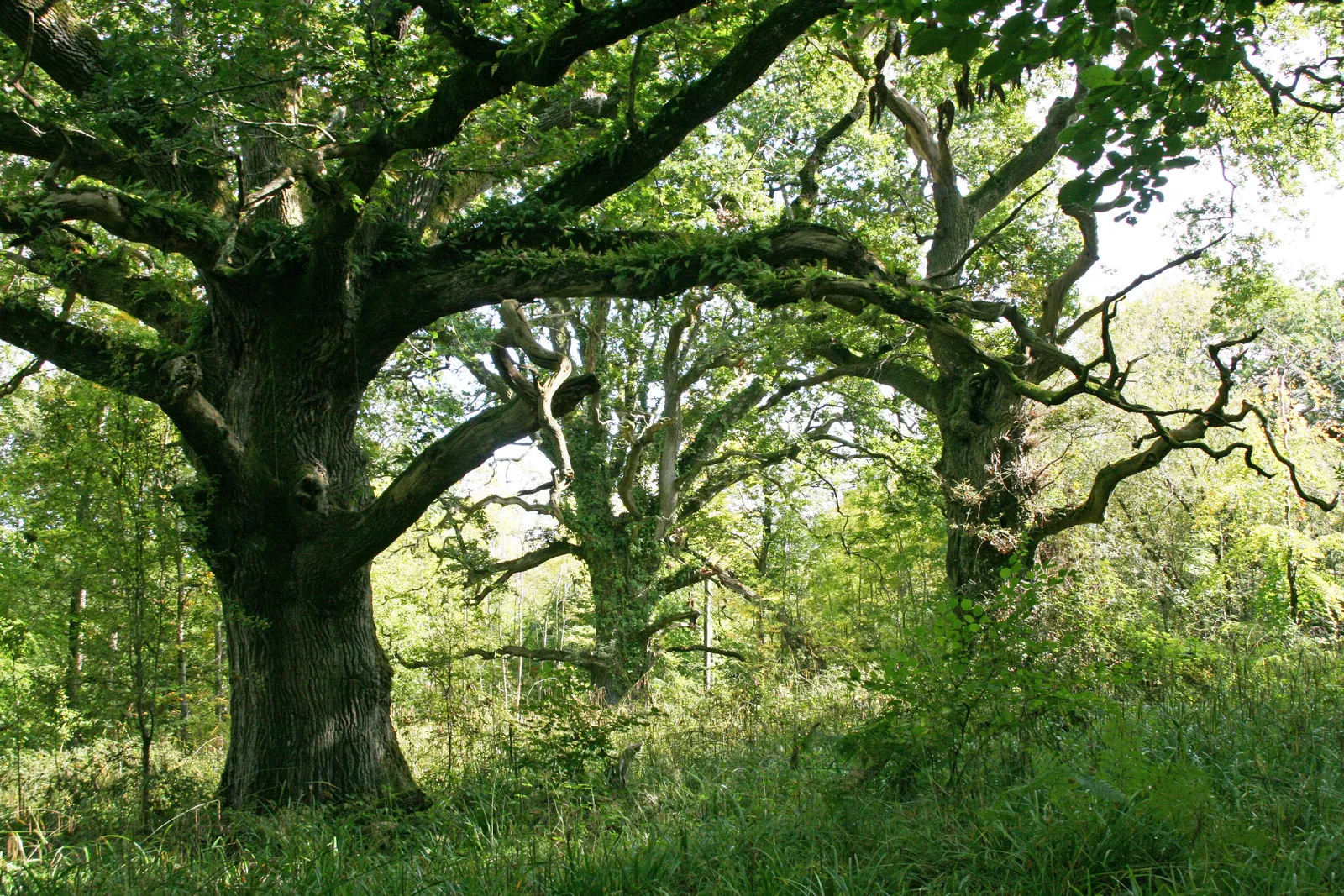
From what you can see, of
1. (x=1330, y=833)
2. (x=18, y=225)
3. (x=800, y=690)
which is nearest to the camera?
(x=1330, y=833)

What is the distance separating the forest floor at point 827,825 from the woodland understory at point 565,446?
0.03 meters

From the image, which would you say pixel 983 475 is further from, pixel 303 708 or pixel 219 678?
pixel 219 678

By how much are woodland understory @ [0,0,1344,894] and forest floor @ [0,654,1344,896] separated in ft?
0.11

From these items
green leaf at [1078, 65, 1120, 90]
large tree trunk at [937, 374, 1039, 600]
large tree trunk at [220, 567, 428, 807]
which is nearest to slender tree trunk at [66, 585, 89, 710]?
large tree trunk at [220, 567, 428, 807]

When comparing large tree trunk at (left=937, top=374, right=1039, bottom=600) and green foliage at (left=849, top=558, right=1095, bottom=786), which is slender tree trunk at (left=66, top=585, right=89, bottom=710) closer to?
green foliage at (left=849, top=558, right=1095, bottom=786)

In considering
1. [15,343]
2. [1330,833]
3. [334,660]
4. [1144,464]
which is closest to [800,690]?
[1144,464]

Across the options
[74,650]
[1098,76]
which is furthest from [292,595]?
[1098,76]

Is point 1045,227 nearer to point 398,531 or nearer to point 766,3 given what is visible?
point 766,3

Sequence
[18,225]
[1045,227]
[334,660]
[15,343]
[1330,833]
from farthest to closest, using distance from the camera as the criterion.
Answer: [1045,227]
[334,660]
[15,343]
[18,225]
[1330,833]

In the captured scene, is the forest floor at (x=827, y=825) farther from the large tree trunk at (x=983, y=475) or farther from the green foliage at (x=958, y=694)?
the large tree trunk at (x=983, y=475)

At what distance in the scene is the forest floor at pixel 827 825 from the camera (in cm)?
316

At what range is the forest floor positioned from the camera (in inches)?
124

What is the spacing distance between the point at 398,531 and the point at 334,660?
126 centimetres

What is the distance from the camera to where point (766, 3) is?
6.80 meters
